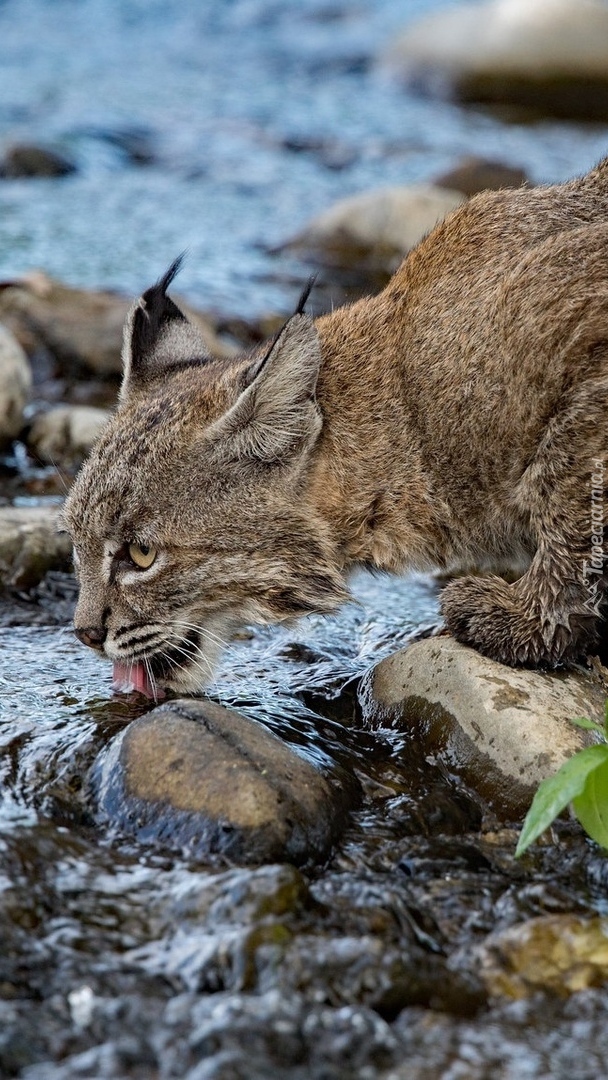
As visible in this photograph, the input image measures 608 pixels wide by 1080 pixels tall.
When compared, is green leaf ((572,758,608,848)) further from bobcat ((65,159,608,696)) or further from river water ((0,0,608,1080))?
bobcat ((65,159,608,696))

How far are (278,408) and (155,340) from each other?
113cm

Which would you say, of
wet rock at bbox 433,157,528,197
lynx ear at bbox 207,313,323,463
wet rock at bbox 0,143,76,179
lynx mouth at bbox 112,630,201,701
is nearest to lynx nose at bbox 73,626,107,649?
lynx mouth at bbox 112,630,201,701

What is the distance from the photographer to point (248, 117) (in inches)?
760

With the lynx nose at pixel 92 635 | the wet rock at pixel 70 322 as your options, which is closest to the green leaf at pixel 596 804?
the lynx nose at pixel 92 635

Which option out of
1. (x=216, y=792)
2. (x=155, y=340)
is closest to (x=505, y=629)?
(x=216, y=792)

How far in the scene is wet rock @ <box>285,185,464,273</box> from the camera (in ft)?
45.1

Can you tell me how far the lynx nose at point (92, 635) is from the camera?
18.9ft

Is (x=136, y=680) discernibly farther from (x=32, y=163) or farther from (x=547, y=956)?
(x=32, y=163)

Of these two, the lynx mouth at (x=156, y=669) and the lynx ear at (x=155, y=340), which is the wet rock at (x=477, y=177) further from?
the lynx mouth at (x=156, y=669)

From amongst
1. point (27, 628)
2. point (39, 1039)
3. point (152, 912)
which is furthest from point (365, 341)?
point (39, 1039)

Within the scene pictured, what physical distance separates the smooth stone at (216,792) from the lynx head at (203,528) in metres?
0.73

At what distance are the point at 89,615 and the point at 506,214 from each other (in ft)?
8.84

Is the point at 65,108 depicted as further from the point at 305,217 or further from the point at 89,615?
the point at 89,615

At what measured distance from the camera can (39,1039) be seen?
378 centimetres
